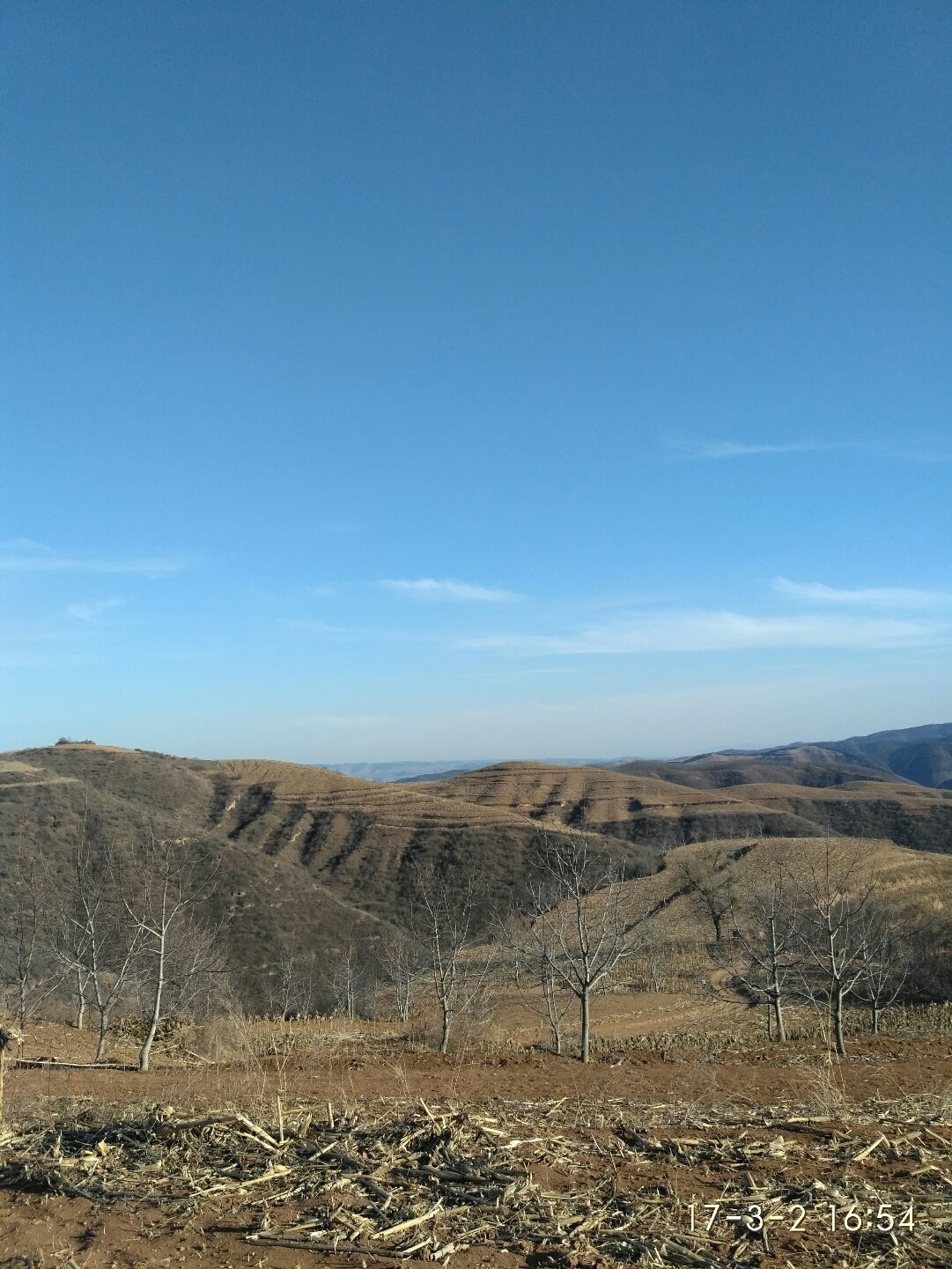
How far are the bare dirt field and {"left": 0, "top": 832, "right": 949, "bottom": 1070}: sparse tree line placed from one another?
9.31 m

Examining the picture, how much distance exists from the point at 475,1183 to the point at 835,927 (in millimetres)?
19215

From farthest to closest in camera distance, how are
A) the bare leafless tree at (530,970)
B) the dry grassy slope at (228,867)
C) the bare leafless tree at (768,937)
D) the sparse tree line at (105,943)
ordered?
1. the dry grassy slope at (228,867)
2. the bare leafless tree at (530,970)
3. the bare leafless tree at (768,937)
4. the sparse tree line at (105,943)

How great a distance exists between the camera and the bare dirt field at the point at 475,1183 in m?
4.59

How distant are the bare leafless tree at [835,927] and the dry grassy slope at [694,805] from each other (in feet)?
136

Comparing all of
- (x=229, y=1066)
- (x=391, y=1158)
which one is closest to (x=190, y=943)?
(x=229, y=1066)

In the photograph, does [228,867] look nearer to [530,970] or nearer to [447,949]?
[447,949]

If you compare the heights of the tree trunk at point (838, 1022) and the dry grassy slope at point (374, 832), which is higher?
the tree trunk at point (838, 1022)

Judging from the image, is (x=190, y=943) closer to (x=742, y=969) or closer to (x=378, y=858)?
→ (x=742, y=969)

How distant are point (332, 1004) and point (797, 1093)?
3343 cm

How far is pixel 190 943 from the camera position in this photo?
2633 centimetres

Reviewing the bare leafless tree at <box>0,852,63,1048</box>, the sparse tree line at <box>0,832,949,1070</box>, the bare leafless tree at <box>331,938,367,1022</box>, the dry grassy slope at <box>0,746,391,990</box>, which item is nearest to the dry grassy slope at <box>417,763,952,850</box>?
the sparse tree line at <box>0,832,949,1070</box>

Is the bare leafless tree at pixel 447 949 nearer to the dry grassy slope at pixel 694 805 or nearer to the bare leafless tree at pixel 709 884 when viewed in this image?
the bare leafless tree at pixel 709 884

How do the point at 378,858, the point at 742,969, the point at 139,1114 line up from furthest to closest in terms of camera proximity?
the point at 378,858 → the point at 742,969 → the point at 139,1114

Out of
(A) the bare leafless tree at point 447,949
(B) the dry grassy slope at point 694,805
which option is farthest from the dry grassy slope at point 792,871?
(B) the dry grassy slope at point 694,805
